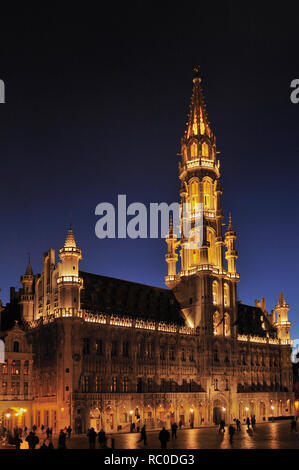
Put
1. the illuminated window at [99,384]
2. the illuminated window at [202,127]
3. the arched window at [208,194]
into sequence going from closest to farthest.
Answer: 1. the illuminated window at [99,384]
2. the arched window at [208,194]
3. the illuminated window at [202,127]

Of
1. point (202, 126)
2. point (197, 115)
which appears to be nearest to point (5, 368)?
point (202, 126)

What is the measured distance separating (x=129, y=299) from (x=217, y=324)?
1869 centimetres

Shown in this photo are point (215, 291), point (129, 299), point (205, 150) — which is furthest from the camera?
point (205, 150)

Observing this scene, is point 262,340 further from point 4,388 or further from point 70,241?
point 4,388

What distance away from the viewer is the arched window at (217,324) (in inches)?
4154

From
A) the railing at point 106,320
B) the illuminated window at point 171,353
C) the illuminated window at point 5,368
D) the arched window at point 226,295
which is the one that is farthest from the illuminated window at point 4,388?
the arched window at point 226,295

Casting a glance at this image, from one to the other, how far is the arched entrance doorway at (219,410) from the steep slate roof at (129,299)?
15315 millimetres

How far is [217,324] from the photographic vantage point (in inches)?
4171

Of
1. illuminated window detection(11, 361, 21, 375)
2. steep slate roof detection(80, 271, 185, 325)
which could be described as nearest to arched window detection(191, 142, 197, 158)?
steep slate roof detection(80, 271, 185, 325)

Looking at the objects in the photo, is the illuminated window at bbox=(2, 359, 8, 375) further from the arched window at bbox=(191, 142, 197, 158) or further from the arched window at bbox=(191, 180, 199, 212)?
the arched window at bbox=(191, 142, 197, 158)

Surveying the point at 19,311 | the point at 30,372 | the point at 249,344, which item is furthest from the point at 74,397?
the point at 249,344

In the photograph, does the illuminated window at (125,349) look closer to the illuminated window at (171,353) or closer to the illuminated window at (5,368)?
the illuminated window at (171,353)

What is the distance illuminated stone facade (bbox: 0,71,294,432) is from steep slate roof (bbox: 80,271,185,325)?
24cm

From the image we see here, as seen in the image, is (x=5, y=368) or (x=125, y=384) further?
(x=125, y=384)
